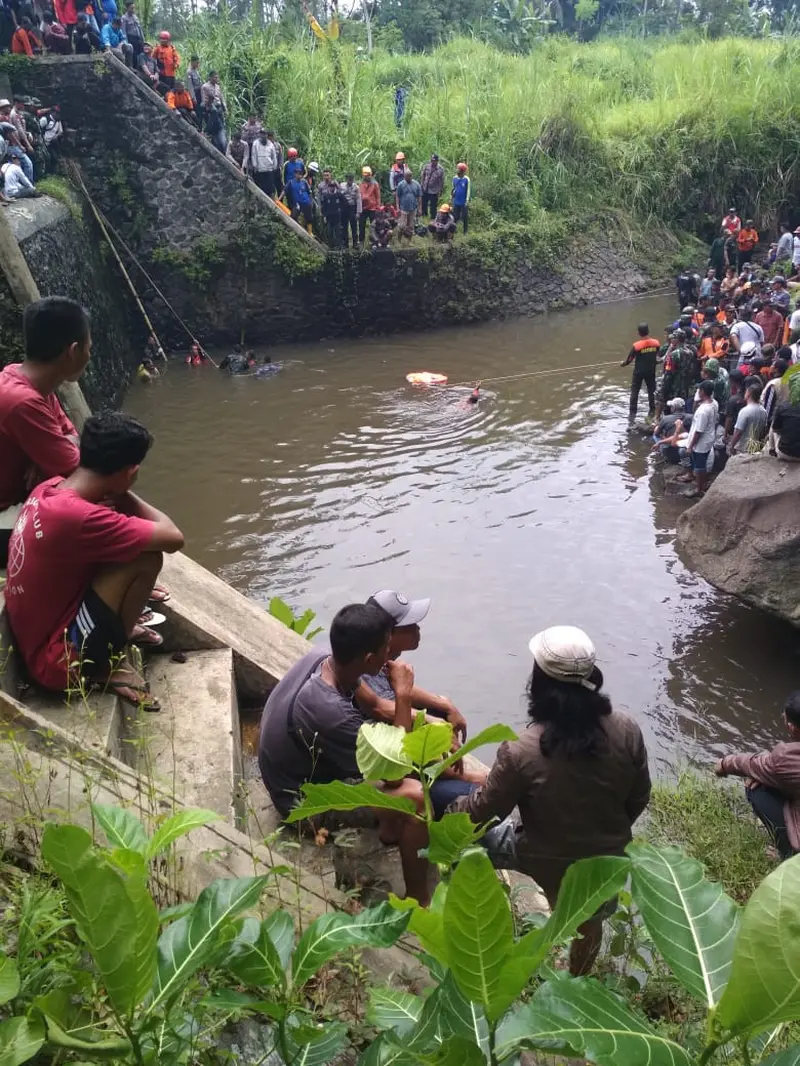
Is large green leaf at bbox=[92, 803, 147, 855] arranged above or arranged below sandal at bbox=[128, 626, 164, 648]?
above

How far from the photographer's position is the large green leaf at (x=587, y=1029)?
1.13 meters

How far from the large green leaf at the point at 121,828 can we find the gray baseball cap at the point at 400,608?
6.10ft

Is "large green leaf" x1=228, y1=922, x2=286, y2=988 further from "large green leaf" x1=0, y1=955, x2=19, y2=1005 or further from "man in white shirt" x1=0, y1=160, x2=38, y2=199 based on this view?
"man in white shirt" x1=0, y1=160, x2=38, y2=199

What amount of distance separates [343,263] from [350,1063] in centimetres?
1720

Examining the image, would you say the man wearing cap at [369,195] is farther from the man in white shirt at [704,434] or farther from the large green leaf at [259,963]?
the large green leaf at [259,963]

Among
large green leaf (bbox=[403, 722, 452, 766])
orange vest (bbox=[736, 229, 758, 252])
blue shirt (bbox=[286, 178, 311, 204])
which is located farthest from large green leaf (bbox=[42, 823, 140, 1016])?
orange vest (bbox=[736, 229, 758, 252])

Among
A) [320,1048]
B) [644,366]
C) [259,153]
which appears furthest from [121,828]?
[259,153]

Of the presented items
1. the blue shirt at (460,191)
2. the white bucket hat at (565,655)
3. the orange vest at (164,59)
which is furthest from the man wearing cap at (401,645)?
the orange vest at (164,59)

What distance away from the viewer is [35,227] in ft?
41.2

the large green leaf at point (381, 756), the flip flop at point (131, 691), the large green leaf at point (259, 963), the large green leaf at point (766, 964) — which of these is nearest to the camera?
the large green leaf at point (766, 964)

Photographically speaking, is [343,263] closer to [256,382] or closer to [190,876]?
[256,382]

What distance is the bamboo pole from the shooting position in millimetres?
5043

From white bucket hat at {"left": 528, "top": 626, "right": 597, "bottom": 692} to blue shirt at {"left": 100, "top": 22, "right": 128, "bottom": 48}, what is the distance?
1780 cm

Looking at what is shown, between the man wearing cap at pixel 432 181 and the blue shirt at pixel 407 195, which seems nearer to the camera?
the blue shirt at pixel 407 195
